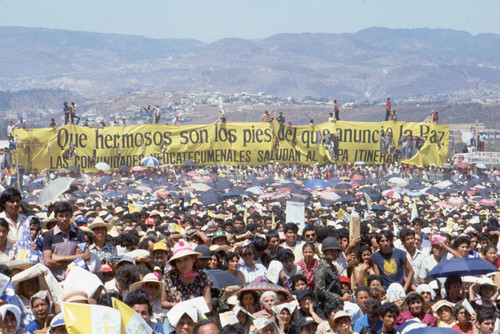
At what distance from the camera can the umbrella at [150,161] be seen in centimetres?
2927

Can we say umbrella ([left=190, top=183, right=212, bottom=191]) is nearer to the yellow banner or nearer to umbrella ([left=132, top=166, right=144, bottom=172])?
the yellow banner

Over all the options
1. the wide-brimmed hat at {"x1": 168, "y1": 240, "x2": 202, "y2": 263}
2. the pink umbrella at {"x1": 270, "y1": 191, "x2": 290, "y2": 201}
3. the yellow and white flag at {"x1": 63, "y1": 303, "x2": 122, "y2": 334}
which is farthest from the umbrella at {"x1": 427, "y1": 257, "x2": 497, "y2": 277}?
the pink umbrella at {"x1": 270, "y1": 191, "x2": 290, "y2": 201}

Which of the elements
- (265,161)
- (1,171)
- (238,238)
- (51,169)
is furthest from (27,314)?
(265,161)

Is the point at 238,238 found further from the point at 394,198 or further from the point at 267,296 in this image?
the point at 394,198

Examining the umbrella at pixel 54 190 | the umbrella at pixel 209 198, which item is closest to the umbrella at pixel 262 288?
the umbrella at pixel 54 190

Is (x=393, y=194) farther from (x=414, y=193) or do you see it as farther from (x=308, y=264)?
(x=308, y=264)

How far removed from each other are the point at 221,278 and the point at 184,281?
741 mm

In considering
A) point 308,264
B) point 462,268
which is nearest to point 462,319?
point 462,268

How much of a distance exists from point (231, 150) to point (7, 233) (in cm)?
2306

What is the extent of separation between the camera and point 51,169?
28.5 metres

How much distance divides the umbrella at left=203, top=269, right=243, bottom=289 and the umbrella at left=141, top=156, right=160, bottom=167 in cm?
Answer: 2132

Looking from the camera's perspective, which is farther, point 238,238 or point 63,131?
point 63,131

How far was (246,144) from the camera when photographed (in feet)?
100

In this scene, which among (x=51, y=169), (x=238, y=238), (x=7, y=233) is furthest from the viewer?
(x=51, y=169)
